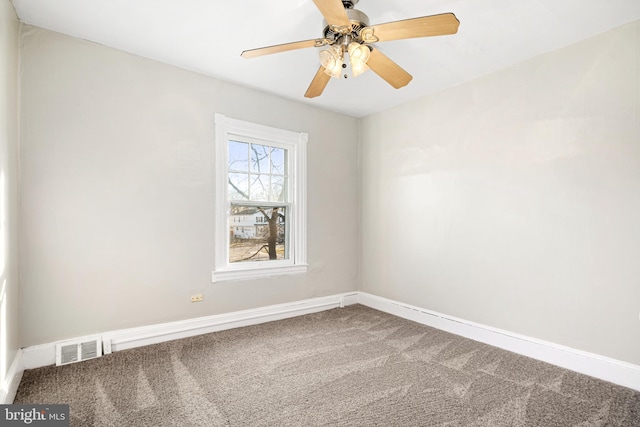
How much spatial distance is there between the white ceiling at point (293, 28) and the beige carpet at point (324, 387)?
2618 millimetres

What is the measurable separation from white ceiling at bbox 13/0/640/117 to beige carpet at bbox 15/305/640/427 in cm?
262

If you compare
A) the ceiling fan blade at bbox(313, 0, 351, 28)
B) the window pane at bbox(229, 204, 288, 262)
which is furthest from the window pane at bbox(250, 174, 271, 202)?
the ceiling fan blade at bbox(313, 0, 351, 28)

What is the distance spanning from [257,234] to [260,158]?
2.91 ft

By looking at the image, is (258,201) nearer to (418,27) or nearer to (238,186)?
(238,186)

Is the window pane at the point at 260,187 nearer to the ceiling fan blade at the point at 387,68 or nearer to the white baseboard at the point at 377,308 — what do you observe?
the white baseboard at the point at 377,308

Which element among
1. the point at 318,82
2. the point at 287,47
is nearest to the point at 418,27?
the point at 287,47

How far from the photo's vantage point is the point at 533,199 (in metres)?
2.84

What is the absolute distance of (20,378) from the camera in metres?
2.28

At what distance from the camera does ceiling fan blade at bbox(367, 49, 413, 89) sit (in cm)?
217

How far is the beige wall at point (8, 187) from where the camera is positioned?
1.97m

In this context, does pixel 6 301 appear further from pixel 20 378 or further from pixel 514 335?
pixel 514 335

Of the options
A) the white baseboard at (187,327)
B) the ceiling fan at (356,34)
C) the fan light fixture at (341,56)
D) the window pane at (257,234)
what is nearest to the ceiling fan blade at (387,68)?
the ceiling fan at (356,34)

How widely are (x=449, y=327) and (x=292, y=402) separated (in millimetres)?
2021

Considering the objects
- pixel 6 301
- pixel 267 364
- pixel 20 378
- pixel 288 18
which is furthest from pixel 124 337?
pixel 288 18
